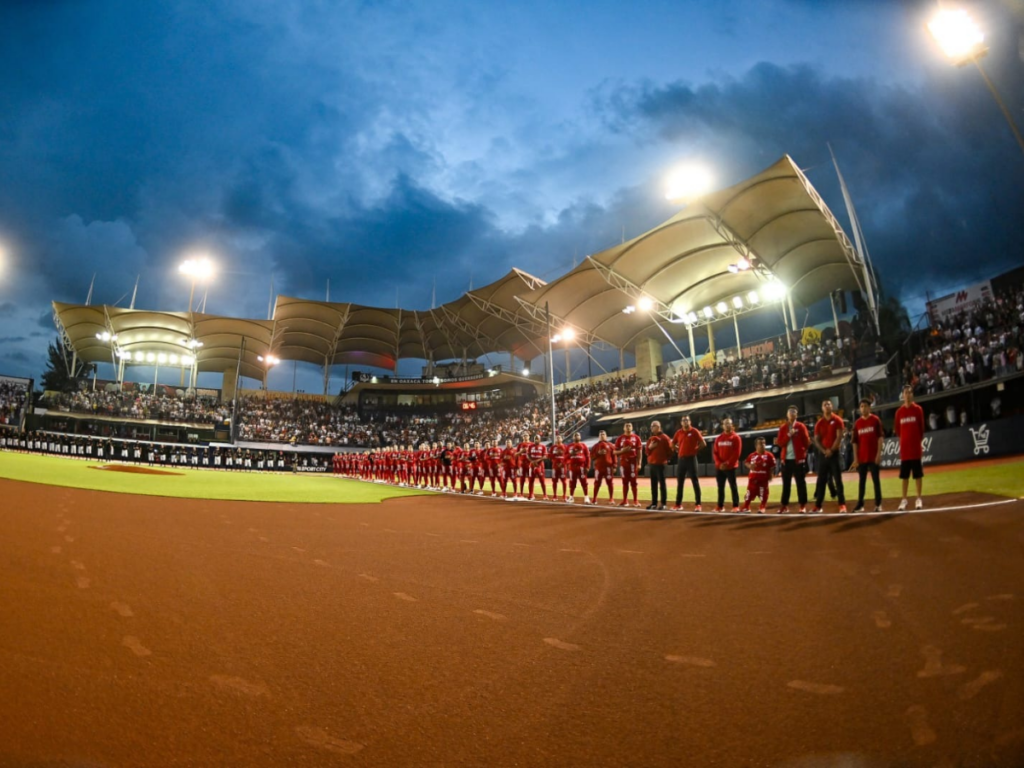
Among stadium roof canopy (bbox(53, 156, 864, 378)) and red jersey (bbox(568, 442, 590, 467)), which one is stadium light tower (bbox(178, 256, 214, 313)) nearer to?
stadium roof canopy (bbox(53, 156, 864, 378))

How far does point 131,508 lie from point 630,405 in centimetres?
2903

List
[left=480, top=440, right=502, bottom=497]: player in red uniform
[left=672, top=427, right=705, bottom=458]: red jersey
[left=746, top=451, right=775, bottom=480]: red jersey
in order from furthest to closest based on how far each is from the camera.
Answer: [left=480, top=440, right=502, bottom=497]: player in red uniform, [left=672, top=427, right=705, bottom=458]: red jersey, [left=746, top=451, right=775, bottom=480]: red jersey

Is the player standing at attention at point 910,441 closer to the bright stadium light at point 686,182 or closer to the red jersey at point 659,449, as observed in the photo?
the red jersey at point 659,449

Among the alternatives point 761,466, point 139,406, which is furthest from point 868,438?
point 139,406

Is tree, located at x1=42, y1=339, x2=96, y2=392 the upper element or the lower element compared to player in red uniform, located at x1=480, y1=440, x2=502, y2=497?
upper

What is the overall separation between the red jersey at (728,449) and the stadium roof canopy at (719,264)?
57.2ft

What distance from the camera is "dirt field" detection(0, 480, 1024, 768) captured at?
1.97 m

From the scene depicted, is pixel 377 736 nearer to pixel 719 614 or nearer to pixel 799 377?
pixel 719 614

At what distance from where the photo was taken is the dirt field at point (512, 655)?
77.7 inches

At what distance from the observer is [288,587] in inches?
171

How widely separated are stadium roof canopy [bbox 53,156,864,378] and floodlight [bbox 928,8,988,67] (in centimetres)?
955

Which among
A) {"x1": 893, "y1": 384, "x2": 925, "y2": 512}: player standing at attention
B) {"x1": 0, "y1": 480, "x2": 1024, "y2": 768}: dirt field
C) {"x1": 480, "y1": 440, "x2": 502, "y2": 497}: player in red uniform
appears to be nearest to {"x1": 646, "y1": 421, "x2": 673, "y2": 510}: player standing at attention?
{"x1": 893, "y1": 384, "x2": 925, "y2": 512}: player standing at attention

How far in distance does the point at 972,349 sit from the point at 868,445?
1320cm

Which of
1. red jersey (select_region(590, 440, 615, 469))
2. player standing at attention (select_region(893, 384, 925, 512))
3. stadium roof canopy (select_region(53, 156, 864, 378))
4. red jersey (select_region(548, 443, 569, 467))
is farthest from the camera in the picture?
stadium roof canopy (select_region(53, 156, 864, 378))
